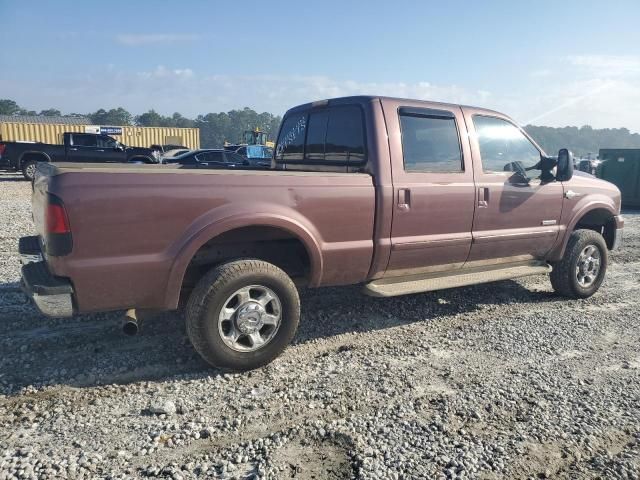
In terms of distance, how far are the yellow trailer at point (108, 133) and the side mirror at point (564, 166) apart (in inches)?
1467

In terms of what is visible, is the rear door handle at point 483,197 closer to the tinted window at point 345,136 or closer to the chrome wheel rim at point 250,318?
the tinted window at point 345,136

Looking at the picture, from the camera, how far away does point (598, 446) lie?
9.23 ft

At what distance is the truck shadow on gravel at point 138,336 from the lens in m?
3.54

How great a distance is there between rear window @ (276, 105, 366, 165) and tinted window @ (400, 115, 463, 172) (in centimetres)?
42

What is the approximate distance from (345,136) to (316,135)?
527mm

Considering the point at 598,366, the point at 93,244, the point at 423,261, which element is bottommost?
the point at 598,366

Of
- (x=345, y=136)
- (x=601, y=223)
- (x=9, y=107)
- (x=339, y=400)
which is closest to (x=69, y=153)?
(x=345, y=136)

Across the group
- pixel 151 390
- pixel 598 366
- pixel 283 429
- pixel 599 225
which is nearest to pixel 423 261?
pixel 598 366

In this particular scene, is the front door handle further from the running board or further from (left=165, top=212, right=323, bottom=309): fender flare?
(left=165, top=212, right=323, bottom=309): fender flare

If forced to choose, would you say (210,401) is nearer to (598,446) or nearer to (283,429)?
(283,429)

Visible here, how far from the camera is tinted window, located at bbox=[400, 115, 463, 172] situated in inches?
171

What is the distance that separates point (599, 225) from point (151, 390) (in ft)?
17.9

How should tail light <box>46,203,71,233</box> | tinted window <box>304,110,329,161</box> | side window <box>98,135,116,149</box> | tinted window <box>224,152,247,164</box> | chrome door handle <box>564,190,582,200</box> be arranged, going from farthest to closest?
side window <box>98,135,116,149</box> < tinted window <box>224,152,247,164</box> < chrome door handle <box>564,190,582,200</box> < tinted window <box>304,110,329,161</box> < tail light <box>46,203,71,233</box>

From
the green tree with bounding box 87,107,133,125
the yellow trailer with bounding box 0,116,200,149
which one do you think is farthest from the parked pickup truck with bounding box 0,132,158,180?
the green tree with bounding box 87,107,133,125
